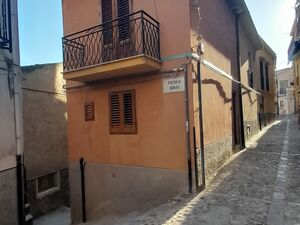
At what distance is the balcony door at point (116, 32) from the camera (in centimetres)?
762

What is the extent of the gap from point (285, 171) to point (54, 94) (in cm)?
924

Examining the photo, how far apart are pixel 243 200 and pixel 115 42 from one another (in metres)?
4.95

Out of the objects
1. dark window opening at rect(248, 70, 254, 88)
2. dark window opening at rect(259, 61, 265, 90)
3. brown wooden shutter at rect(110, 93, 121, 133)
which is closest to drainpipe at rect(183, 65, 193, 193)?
brown wooden shutter at rect(110, 93, 121, 133)

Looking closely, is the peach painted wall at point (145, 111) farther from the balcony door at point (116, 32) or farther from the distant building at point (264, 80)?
the distant building at point (264, 80)

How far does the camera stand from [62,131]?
503 inches

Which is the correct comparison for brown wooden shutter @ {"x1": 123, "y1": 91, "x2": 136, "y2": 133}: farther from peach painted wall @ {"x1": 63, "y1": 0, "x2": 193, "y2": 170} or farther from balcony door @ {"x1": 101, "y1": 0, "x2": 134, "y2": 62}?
balcony door @ {"x1": 101, "y1": 0, "x2": 134, "y2": 62}

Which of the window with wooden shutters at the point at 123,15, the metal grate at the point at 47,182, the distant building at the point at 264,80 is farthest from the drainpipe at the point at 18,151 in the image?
the distant building at the point at 264,80

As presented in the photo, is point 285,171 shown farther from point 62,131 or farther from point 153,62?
point 62,131

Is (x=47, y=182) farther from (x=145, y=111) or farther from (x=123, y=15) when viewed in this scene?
(x=123, y=15)

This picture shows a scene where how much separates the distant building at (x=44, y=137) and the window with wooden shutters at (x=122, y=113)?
4.09 meters

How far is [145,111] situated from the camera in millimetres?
7504

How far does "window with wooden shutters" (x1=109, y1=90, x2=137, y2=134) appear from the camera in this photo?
7754 mm

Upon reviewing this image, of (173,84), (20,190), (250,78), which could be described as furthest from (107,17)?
(250,78)

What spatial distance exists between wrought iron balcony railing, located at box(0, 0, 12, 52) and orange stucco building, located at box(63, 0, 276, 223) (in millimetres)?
1668
